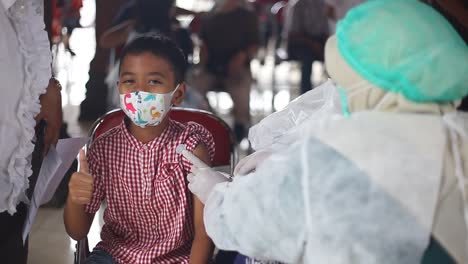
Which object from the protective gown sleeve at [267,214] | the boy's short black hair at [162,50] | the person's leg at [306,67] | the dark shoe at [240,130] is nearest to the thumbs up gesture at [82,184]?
the boy's short black hair at [162,50]

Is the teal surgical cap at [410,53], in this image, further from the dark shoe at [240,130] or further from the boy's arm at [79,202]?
the dark shoe at [240,130]

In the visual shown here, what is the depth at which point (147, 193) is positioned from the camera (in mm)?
2236

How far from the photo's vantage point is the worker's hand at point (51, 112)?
2.33m

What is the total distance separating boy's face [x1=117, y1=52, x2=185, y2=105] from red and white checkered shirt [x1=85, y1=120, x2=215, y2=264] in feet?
0.47

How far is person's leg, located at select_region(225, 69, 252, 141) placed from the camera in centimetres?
570

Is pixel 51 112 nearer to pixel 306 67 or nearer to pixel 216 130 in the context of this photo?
pixel 216 130

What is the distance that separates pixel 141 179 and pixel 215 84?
344 centimetres

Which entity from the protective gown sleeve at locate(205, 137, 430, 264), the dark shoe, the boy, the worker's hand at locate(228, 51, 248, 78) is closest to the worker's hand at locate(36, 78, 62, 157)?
the boy

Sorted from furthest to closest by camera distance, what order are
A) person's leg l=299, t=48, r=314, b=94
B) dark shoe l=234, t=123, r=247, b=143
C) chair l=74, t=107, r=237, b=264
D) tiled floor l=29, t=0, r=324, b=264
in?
1. person's leg l=299, t=48, r=314, b=94
2. dark shoe l=234, t=123, r=247, b=143
3. tiled floor l=29, t=0, r=324, b=264
4. chair l=74, t=107, r=237, b=264

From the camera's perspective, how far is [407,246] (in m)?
1.52

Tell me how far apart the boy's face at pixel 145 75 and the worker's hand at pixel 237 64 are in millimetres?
3313

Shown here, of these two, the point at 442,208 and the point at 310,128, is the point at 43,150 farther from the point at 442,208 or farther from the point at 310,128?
the point at 442,208

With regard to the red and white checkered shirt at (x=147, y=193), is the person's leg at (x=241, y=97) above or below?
below

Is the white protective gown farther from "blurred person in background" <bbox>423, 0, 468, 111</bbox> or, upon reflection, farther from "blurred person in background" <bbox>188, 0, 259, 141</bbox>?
"blurred person in background" <bbox>188, 0, 259, 141</bbox>
